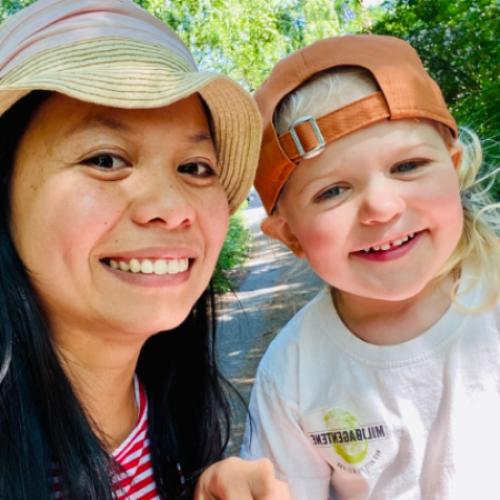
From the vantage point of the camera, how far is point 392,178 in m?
A: 1.88

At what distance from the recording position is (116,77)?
1387mm

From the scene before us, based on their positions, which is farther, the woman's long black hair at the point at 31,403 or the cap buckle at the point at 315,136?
the cap buckle at the point at 315,136

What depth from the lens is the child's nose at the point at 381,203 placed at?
1.82 m

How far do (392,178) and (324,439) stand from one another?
0.87m

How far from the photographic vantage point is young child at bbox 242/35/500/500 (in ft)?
6.18

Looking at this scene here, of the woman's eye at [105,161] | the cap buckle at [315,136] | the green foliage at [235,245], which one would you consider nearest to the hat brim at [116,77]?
the woman's eye at [105,161]

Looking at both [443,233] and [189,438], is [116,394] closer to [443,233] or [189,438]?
[189,438]

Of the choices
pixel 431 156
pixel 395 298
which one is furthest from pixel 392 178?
pixel 395 298

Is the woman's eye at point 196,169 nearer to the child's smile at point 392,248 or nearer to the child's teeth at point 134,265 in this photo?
the child's teeth at point 134,265

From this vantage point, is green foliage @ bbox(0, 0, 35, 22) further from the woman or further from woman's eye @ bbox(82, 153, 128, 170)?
woman's eye @ bbox(82, 153, 128, 170)

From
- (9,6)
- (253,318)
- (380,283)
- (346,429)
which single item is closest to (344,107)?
(380,283)

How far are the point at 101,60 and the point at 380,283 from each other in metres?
1.04

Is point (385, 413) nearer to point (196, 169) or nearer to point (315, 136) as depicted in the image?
point (315, 136)

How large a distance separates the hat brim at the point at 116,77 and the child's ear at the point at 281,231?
59 centimetres
